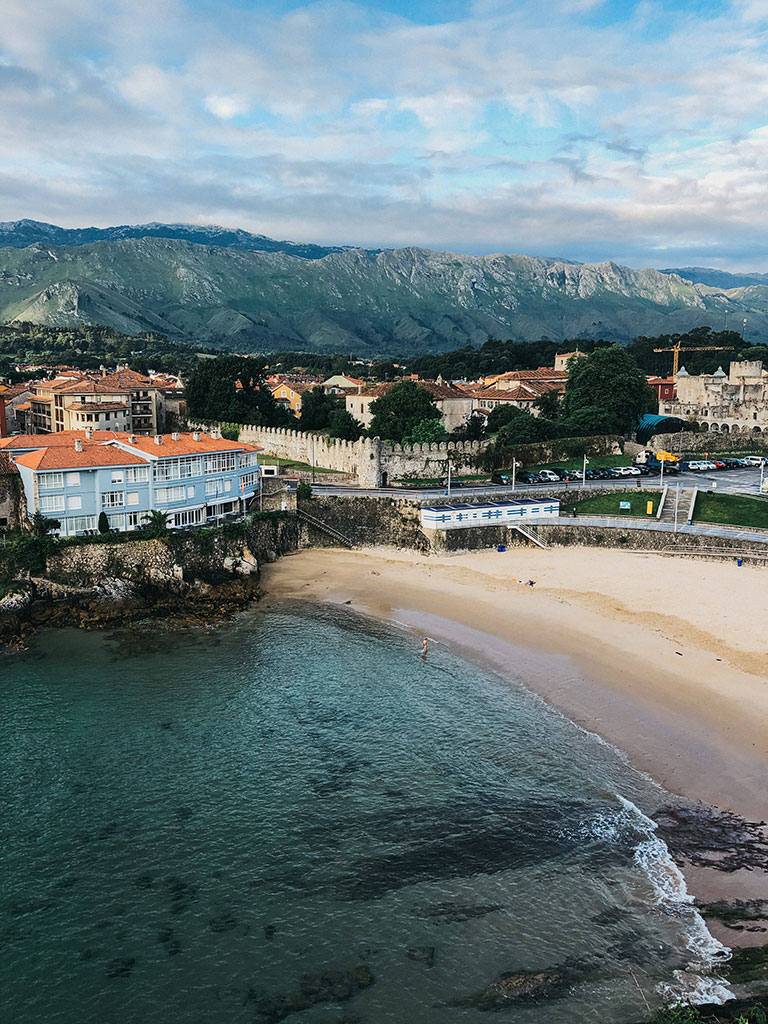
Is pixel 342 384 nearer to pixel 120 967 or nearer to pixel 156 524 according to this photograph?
pixel 156 524

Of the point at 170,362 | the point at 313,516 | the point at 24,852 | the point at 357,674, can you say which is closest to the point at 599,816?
the point at 357,674

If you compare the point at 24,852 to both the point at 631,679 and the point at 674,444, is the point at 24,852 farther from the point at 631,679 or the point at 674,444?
the point at 674,444

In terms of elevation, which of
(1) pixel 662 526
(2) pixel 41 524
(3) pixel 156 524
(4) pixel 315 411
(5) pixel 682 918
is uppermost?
(4) pixel 315 411

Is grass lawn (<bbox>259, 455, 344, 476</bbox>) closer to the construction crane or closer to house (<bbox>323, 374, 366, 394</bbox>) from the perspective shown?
house (<bbox>323, 374, 366, 394</bbox>)

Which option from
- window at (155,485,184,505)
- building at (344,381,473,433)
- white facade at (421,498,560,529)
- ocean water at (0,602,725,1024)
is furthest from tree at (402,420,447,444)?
ocean water at (0,602,725,1024)

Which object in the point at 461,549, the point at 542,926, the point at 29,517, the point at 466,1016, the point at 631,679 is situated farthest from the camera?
the point at 461,549

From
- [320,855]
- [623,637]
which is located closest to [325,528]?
[623,637]

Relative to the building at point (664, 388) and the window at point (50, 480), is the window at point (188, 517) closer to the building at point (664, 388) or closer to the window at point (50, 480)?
the window at point (50, 480)
